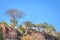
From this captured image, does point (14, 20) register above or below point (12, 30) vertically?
above

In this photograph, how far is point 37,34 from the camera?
42875mm

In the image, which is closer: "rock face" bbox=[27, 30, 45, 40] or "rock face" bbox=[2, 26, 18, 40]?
"rock face" bbox=[2, 26, 18, 40]

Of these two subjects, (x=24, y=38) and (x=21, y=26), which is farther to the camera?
(x=21, y=26)

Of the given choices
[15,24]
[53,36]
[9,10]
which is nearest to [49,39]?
[53,36]

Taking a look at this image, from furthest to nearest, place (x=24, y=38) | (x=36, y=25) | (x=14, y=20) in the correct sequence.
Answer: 1. (x=36, y=25)
2. (x=14, y=20)
3. (x=24, y=38)

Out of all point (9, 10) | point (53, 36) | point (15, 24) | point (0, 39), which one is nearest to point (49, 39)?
point (53, 36)

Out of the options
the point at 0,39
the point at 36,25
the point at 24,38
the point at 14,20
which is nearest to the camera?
the point at 0,39

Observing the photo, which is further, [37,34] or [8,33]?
[37,34]

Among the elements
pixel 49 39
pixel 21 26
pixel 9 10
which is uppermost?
pixel 9 10

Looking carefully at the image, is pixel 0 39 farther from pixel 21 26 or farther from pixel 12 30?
pixel 21 26

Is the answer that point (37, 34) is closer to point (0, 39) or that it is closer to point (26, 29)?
point (26, 29)

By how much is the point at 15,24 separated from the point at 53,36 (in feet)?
36.0

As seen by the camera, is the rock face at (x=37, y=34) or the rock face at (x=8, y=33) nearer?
the rock face at (x=8, y=33)

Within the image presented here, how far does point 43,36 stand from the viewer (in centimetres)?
4309
